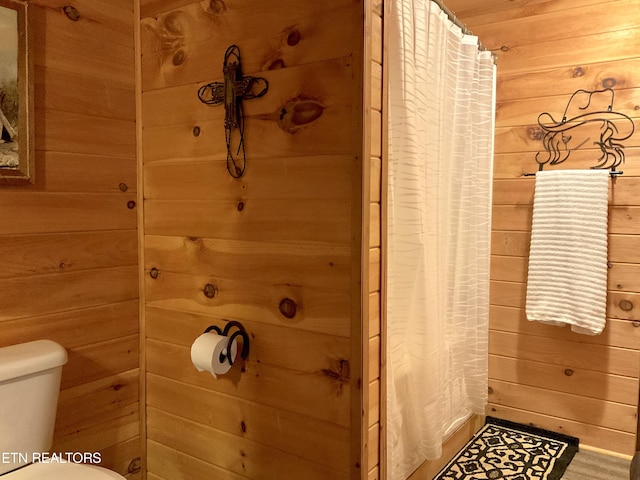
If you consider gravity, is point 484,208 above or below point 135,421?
above

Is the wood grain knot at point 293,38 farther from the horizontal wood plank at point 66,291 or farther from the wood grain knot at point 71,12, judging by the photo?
the horizontal wood plank at point 66,291

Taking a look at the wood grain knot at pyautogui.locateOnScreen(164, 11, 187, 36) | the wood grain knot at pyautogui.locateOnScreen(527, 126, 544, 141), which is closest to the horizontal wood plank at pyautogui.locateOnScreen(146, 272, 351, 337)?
the wood grain knot at pyautogui.locateOnScreen(164, 11, 187, 36)

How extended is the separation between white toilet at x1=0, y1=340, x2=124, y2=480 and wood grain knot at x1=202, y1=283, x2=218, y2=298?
18.2 inches

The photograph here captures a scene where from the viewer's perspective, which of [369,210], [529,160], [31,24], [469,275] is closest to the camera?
[369,210]

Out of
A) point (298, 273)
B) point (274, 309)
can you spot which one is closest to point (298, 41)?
point (298, 273)

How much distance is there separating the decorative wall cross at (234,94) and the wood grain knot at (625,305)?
1.82 meters

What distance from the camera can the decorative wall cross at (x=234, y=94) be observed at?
1.57 m

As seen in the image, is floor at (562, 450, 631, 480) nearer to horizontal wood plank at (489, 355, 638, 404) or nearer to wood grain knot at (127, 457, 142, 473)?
horizontal wood plank at (489, 355, 638, 404)

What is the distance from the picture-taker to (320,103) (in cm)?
144

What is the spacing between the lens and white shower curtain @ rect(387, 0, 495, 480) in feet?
5.32

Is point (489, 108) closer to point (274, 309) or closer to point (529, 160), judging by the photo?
point (529, 160)

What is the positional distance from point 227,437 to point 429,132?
1.24 metres

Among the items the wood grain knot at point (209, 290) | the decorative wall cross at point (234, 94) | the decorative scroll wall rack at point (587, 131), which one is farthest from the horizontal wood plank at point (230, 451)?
the decorative scroll wall rack at point (587, 131)

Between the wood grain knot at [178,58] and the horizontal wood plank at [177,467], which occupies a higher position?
the wood grain knot at [178,58]
